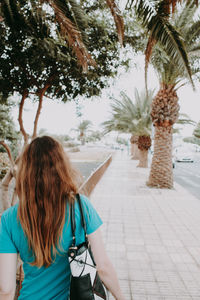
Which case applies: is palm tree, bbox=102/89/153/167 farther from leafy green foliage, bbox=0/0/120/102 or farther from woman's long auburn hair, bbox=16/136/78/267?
woman's long auburn hair, bbox=16/136/78/267

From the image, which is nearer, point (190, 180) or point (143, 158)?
point (190, 180)

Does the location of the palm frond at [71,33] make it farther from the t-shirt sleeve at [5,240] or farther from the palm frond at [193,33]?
the palm frond at [193,33]

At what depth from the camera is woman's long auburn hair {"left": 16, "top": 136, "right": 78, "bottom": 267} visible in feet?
4.21

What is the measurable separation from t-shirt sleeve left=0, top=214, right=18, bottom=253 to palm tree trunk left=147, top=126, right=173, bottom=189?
33.1 feet

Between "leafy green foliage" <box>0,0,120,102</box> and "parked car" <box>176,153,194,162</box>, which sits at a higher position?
"leafy green foliage" <box>0,0,120,102</box>

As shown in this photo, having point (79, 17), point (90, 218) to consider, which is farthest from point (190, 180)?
point (90, 218)

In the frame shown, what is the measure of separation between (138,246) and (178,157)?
89.1 ft

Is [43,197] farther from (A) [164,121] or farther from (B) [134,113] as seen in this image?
(B) [134,113]

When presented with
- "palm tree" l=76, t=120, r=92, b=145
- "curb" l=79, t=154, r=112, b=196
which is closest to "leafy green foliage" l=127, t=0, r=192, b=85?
"curb" l=79, t=154, r=112, b=196

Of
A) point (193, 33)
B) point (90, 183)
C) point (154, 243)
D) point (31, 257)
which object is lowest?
point (154, 243)

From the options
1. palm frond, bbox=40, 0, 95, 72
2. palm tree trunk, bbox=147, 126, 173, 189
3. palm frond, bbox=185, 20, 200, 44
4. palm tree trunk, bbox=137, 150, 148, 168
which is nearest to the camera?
palm frond, bbox=40, 0, 95, 72

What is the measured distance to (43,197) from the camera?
1.31 metres

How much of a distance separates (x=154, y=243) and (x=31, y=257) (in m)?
4.02

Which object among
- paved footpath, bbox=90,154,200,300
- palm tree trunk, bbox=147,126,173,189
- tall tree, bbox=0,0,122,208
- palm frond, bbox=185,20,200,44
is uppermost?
palm frond, bbox=185,20,200,44
